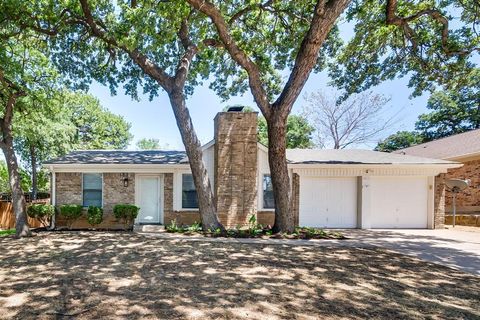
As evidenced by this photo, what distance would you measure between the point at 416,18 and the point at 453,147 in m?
11.2

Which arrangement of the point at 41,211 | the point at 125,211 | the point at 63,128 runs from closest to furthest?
the point at 41,211 < the point at 125,211 < the point at 63,128

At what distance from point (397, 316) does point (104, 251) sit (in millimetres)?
6546

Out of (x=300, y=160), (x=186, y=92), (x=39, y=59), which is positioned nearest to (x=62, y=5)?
(x=39, y=59)

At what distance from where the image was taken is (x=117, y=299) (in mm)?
4035

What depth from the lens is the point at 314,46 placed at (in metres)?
8.30

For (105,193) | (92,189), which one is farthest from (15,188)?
(105,193)

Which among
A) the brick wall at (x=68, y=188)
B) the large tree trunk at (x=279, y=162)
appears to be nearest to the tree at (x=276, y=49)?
the large tree trunk at (x=279, y=162)

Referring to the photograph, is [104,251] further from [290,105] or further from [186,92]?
[186,92]

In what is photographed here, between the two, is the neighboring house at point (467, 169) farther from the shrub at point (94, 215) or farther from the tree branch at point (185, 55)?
the shrub at point (94, 215)

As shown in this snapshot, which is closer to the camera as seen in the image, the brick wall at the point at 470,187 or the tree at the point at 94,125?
the brick wall at the point at 470,187

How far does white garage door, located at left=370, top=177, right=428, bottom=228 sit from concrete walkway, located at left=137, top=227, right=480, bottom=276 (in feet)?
3.61

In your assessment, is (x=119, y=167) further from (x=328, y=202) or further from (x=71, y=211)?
(x=328, y=202)

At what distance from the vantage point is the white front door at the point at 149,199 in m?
11.9

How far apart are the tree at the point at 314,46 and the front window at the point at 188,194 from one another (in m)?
4.01
